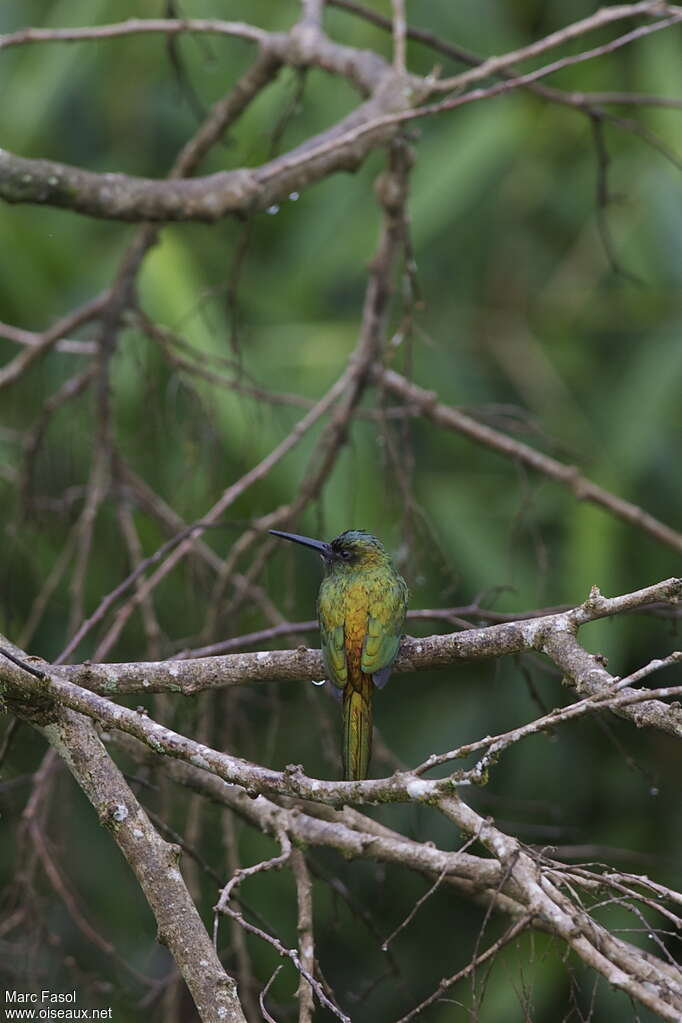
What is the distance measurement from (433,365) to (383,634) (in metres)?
3.29

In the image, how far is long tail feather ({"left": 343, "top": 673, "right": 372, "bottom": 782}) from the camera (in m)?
2.35

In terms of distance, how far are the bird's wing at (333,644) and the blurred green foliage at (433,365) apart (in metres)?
1.48

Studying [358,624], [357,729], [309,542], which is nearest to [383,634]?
[358,624]

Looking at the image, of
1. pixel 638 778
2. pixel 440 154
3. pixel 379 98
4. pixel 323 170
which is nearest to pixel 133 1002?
pixel 323 170

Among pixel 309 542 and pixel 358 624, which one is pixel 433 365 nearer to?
pixel 309 542

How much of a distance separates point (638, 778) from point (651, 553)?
0.87m

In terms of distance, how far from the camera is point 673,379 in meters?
5.17

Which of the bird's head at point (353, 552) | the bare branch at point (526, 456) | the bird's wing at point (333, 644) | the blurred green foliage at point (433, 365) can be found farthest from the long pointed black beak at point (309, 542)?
the blurred green foliage at point (433, 365)

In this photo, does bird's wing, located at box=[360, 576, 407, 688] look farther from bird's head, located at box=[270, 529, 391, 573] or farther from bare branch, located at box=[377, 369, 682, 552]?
bare branch, located at box=[377, 369, 682, 552]

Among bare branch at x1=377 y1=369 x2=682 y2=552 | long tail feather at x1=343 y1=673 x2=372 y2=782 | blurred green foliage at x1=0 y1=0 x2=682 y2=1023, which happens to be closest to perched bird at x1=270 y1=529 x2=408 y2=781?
long tail feather at x1=343 y1=673 x2=372 y2=782

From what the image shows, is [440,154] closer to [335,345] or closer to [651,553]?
[335,345]

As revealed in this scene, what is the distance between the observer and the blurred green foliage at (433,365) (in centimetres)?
475

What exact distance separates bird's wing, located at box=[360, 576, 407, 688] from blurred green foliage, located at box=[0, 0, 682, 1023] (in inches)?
60.0

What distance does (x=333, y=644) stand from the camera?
2.40 m
